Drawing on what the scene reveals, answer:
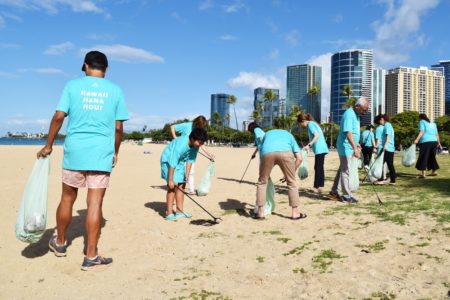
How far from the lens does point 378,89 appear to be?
478ft

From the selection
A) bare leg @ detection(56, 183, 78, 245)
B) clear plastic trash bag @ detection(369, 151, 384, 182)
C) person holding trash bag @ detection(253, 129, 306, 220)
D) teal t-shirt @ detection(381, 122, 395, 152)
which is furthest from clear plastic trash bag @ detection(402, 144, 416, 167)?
bare leg @ detection(56, 183, 78, 245)

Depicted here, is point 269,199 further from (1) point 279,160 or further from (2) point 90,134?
(2) point 90,134

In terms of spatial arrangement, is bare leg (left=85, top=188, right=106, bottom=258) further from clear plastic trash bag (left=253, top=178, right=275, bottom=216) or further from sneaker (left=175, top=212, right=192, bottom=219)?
clear plastic trash bag (left=253, top=178, right=275, bottom=216)

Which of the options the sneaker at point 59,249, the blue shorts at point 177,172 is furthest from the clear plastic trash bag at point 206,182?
the sneaker at point 59,249

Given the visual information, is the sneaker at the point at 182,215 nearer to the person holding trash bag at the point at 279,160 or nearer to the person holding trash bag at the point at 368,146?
the person holding trash bag at the point at 279,160

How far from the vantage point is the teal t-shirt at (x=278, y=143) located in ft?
19.6

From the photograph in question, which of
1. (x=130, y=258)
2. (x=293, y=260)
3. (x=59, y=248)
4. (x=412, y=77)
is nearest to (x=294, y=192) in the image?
(x=293, y=260)

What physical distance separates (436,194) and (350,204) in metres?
2.08

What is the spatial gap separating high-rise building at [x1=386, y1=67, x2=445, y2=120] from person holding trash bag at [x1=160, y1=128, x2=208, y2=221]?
145968mm

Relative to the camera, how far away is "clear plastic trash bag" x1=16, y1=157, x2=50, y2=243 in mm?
4074

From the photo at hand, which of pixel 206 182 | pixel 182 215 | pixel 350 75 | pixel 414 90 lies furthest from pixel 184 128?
pixel 414 90

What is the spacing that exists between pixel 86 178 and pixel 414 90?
15402 centimetres

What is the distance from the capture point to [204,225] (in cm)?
586

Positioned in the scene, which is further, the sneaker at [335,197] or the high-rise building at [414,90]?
the high-rise building at [414,90]
